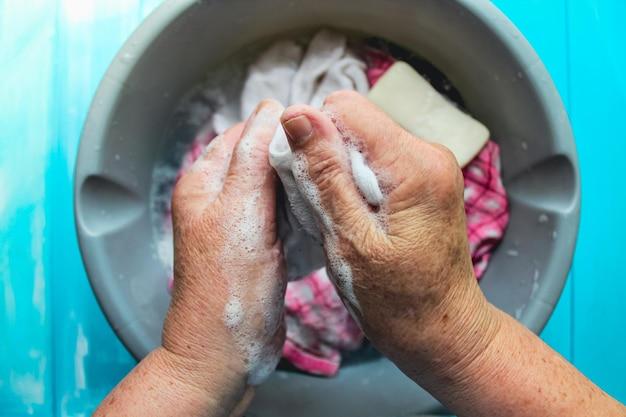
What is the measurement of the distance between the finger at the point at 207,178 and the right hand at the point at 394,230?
122mm

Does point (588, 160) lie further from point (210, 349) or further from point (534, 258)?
point (210, 349)

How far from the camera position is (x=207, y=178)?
0.62 meters

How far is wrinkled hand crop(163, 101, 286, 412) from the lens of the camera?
57 centimetres

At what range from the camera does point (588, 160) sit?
89 centimetres

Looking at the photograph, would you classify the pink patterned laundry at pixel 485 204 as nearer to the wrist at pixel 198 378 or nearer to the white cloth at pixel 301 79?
the white cloth at pixel 301 79

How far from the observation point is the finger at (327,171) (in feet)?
1.66

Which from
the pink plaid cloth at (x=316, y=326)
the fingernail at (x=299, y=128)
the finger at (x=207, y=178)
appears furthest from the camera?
the pink plaid cloth at (x=316, y=326)

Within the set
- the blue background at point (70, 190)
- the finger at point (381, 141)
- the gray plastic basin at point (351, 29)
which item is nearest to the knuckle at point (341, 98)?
the finger at point (381, 141)

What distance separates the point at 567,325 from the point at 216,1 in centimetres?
65

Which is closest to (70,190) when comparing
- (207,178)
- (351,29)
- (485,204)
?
(207,178)

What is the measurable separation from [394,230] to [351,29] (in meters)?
0.44

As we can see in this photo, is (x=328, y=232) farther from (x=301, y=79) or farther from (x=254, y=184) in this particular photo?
(x=301, y=79)

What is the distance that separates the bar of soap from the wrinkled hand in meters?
0.25

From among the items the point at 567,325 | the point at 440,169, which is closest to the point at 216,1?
the point at 440,169
